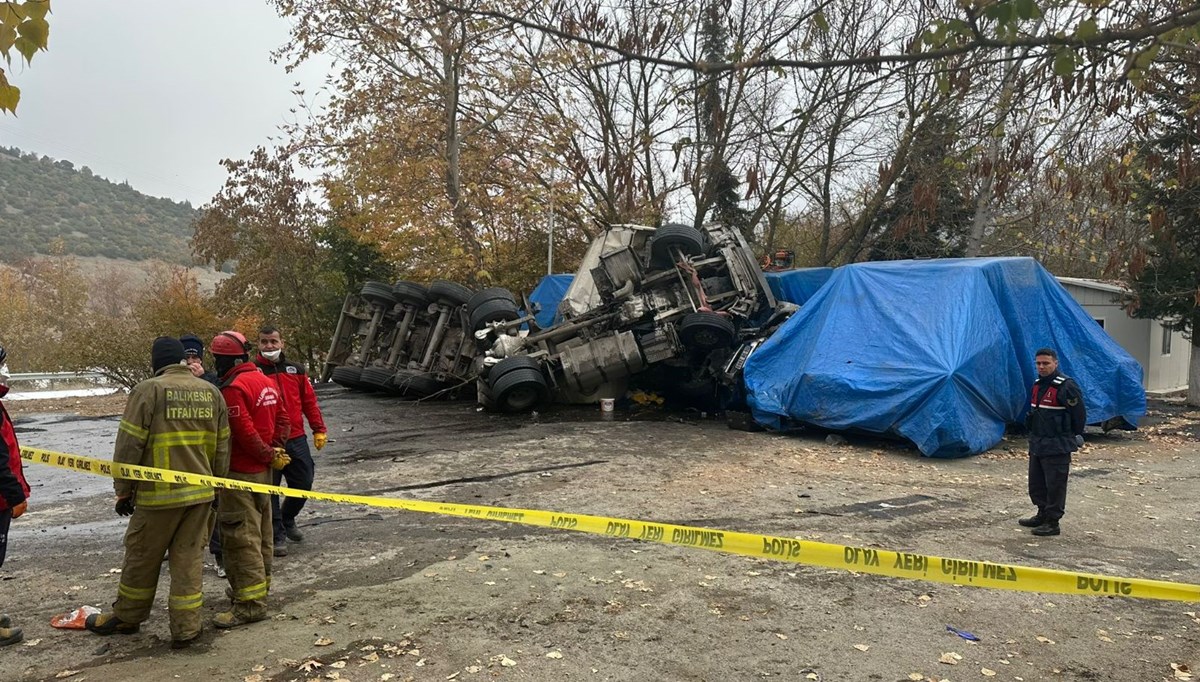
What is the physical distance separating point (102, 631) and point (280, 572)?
1157 mm

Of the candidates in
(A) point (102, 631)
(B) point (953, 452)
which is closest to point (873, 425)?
(B) point (953, 452)

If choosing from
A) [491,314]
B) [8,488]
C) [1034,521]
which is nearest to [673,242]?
[491,314]

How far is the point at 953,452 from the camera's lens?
9484 mm

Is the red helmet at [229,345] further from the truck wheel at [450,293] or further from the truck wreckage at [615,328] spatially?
the truck wheel at [450,293]

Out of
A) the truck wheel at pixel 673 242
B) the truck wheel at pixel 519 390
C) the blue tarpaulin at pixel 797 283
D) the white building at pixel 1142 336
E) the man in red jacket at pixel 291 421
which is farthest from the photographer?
the white building at pixel 1142 336

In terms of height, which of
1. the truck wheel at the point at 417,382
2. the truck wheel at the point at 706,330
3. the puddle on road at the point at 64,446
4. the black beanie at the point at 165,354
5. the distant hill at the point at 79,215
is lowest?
the puddle on road at the point at 64,446

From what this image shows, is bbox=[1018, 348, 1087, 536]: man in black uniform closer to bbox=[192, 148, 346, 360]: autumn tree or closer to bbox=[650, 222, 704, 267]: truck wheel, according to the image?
bbox=[650, 222, 704, 267]: truck wheel

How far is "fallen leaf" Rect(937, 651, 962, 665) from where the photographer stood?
3.84 m

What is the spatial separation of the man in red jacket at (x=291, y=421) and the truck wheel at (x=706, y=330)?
7130mm

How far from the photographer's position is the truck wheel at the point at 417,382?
1427 centimetres

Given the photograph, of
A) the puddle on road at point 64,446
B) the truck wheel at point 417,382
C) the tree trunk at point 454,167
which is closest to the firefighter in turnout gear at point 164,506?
the puddle on road at point 64,446

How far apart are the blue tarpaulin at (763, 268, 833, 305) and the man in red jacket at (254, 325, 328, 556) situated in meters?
9.55

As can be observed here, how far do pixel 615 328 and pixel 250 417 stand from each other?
8231 millimetres

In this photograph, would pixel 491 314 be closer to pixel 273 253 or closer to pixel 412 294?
pixel 412 294
